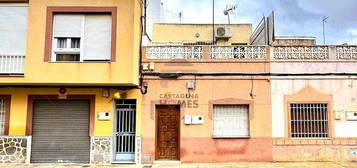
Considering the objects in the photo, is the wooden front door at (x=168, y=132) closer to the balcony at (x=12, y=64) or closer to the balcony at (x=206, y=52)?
the balcony at (x=206, y=52)

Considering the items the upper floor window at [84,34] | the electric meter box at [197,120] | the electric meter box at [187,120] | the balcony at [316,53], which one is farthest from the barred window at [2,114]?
the balcony at [316,53]

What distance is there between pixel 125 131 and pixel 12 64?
4.68 metres

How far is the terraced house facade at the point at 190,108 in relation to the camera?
12555 mm

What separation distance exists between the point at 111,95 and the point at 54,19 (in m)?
3.41

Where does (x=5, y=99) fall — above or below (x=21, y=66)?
below

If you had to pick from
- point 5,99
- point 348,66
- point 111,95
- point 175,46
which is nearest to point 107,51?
point 111,95

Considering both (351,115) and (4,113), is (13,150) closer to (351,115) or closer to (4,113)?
(4,113)

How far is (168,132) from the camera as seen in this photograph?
1295 centimetres

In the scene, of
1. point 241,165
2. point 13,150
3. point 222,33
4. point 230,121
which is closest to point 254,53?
point 230,121

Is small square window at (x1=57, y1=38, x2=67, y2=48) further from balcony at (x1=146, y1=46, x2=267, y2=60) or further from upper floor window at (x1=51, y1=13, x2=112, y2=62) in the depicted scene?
balcony at (x1=146, y1=46, x2=267, y2=60)

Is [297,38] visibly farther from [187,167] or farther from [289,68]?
[187,167]

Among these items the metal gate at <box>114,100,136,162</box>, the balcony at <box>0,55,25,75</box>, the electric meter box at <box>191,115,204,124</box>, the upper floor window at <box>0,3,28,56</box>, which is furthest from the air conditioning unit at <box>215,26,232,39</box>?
the balcony at <box>0,55,25,75</box>

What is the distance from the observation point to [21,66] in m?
11.9

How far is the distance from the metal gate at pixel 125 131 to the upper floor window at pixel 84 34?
204cm
